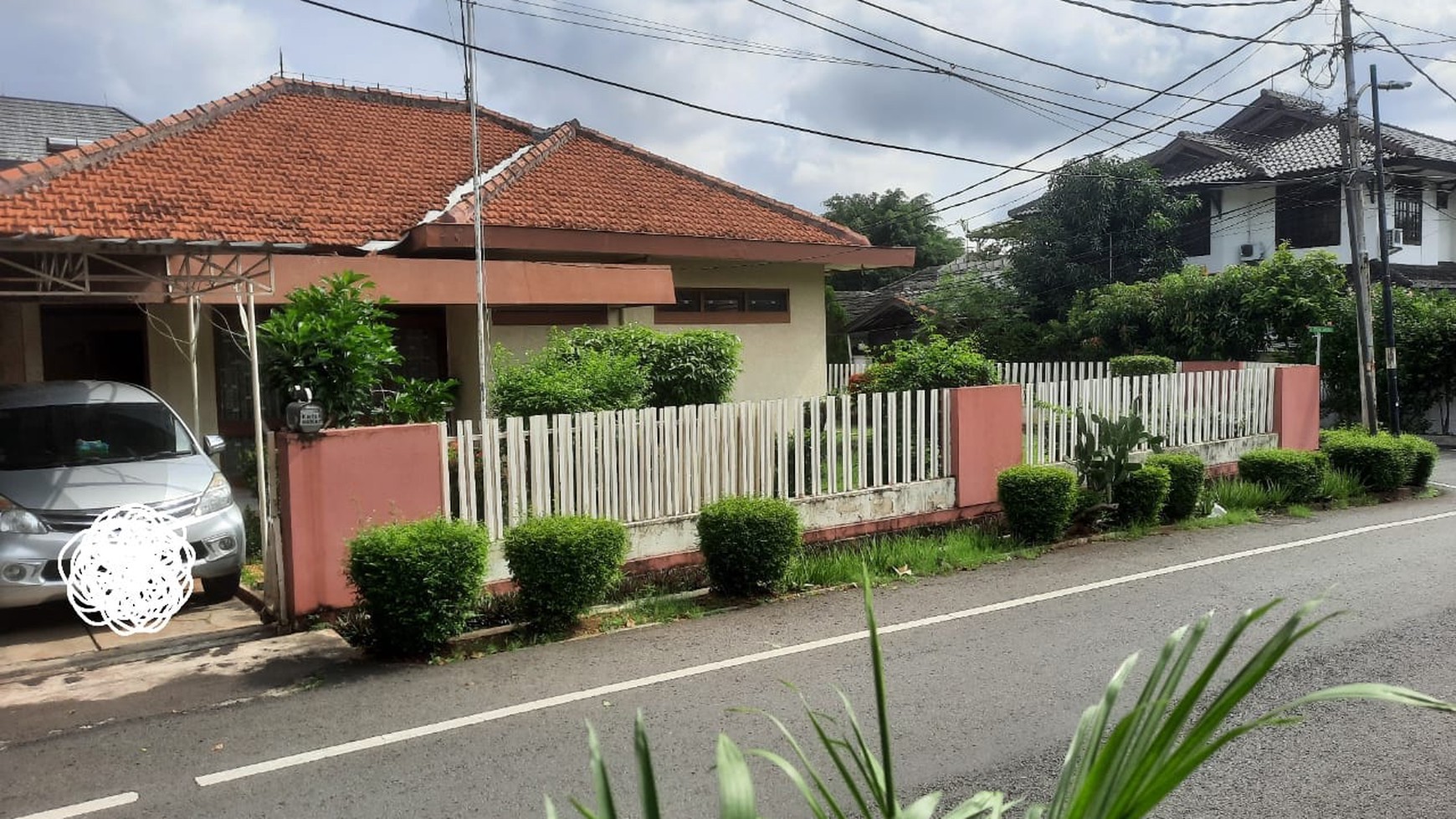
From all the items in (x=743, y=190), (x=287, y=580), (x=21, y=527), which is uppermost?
(x=743, y=190)

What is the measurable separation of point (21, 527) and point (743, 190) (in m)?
11.8

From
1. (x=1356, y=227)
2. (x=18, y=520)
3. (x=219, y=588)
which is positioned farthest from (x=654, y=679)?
(x=1356, y=227)

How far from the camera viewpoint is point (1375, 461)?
1331cm

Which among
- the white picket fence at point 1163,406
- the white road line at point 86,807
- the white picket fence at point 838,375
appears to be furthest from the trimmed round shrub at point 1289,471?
the white road line at point 86,807

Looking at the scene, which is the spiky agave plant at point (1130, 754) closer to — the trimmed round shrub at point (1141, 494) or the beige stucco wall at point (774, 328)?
the trimmed round shrub at point (1141, 494)

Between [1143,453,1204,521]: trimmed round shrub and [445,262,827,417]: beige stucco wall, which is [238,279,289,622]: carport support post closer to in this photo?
[445,262,827,417]: beige stucco wall

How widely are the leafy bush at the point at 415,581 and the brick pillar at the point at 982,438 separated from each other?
5517mm

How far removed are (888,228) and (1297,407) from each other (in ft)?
85.9

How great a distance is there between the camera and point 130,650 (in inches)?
264

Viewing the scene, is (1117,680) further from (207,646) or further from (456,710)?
(207,646)

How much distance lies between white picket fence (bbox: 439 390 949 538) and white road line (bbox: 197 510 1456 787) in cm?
223

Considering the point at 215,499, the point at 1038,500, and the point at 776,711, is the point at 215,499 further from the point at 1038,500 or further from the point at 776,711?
the point at 1038,500

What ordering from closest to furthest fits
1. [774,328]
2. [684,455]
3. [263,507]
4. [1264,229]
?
[263,507], [684,455], [774,328], [1264,229]

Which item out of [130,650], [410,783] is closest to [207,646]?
[130,650]
